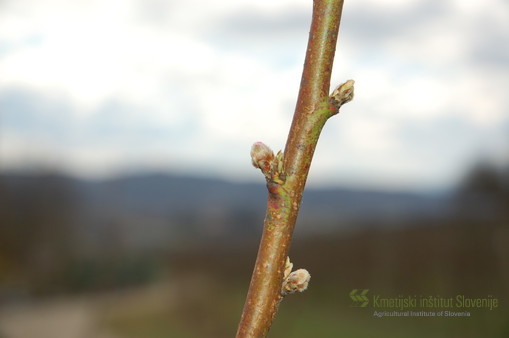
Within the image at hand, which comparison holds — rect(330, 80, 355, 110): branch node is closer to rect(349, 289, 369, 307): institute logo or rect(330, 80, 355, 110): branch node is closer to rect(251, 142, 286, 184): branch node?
rect(251, 142, 286, 184): branch node

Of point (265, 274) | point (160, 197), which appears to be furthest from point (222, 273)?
point (265, 274)

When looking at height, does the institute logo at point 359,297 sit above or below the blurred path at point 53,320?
below

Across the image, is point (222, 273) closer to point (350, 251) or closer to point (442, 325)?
point (350, 251)

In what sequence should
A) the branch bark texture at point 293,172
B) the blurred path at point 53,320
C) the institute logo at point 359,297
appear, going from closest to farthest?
the branch bark texture at point 293,172
the institute logo at point 359,297
the blurred path at point 53,320

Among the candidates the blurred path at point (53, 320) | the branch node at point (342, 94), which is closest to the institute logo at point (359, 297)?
the branch node at point (342, 94)

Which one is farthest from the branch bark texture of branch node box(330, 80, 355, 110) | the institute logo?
the institute logo

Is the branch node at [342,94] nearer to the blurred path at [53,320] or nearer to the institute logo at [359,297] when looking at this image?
the institute logo at [359,297]

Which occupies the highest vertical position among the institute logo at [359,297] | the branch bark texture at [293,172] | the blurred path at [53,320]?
the blurred path at [53,320]

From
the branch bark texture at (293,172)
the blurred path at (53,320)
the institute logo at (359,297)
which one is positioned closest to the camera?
the branch bark texture at (293,172)

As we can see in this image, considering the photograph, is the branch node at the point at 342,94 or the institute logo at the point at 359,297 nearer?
the branch node at the point at 342,94
